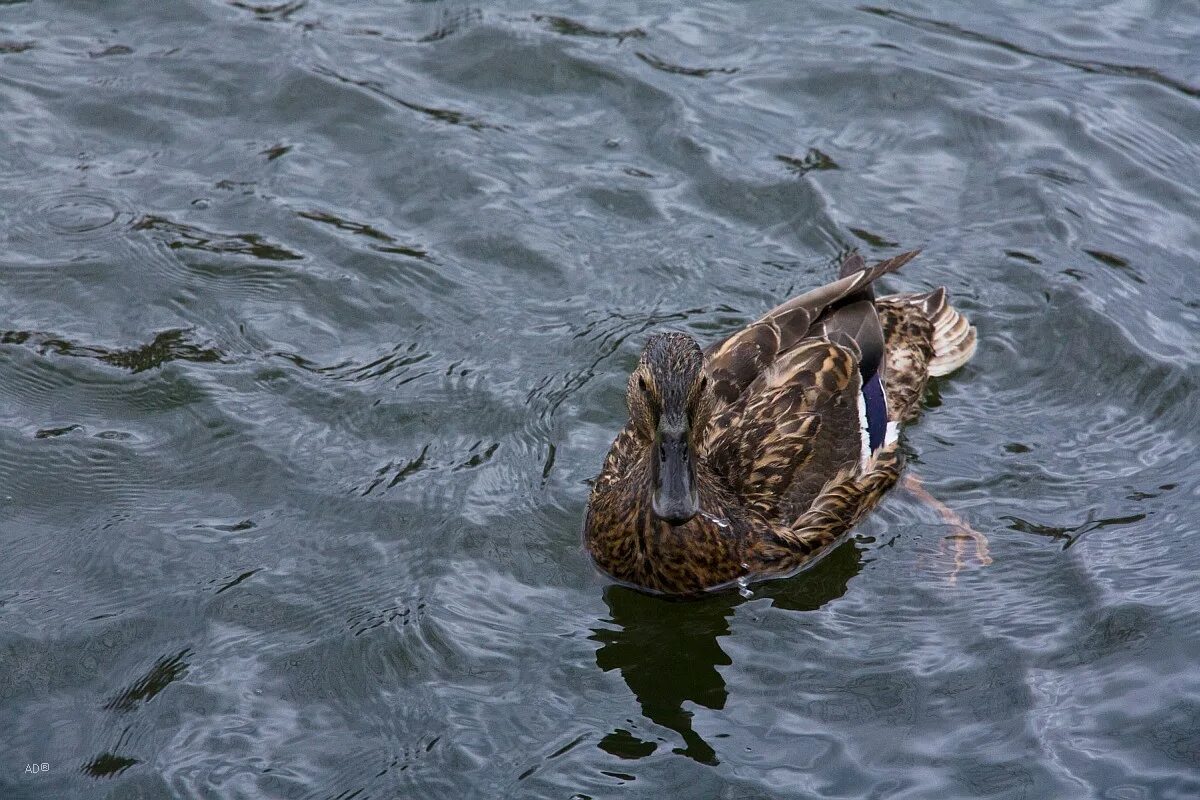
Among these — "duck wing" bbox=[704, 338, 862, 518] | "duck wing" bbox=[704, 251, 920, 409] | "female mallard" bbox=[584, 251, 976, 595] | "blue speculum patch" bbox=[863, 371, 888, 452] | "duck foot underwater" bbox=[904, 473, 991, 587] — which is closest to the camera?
"female mallard" bbox=[584, 251, 976, 595]

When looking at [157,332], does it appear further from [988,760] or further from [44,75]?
[988,760]

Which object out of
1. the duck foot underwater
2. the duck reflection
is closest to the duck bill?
the duck reflection

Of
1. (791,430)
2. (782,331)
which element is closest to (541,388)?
(782,331)

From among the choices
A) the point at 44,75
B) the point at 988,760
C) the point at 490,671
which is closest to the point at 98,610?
the point at 490,671

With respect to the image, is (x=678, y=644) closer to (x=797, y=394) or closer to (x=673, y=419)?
(x=673, y=419)

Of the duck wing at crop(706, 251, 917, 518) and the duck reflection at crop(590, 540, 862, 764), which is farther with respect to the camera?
the duck wing at crop(706, 251, 917, 518)

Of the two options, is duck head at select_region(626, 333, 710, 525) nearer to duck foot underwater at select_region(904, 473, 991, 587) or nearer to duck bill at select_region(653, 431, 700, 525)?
duck bill at select_region(653, 431, 700, 525)

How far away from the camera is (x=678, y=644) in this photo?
6.89m

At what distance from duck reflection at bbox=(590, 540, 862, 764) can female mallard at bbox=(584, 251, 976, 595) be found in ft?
0.32

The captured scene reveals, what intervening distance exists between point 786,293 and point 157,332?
3.85 metres

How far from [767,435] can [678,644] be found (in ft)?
4.35

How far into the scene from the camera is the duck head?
21.5ft

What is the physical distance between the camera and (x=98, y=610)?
6691mm

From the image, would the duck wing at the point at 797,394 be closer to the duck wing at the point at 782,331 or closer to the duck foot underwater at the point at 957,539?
the duck wing at the point at 782,331
